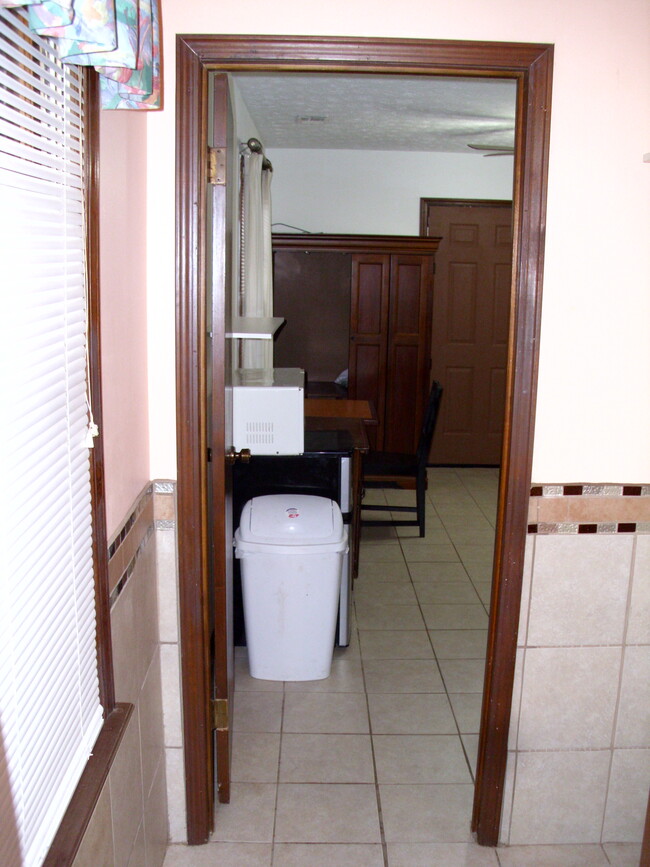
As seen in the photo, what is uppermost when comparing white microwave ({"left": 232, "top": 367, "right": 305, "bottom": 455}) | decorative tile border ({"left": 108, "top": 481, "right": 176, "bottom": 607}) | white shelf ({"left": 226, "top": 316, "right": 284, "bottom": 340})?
white shelf ({"left": 226, "top": 316, "right": 284, "bottom": 340})

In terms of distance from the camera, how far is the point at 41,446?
121 cm

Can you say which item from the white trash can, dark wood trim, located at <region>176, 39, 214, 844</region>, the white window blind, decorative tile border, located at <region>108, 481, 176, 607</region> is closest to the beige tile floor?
the white trash can

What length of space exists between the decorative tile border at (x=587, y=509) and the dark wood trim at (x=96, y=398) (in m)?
1.12

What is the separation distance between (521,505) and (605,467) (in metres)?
0.25

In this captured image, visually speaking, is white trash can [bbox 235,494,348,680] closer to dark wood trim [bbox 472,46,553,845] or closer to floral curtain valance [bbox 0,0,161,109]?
dark wood trim [bbox 472,46,553,845]

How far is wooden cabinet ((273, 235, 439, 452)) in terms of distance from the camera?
5430mm

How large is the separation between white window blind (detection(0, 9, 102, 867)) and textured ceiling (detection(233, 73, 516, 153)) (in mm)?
2315

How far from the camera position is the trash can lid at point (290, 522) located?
9.63 ft

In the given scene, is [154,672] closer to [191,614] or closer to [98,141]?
[191,614]

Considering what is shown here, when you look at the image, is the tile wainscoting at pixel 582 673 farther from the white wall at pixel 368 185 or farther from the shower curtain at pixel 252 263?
the white wall at pixel 368 185

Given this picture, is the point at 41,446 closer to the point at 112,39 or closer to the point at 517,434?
the point at 112,39

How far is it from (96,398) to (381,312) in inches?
165

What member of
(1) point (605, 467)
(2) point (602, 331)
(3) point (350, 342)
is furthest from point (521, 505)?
(3) point (350, 342)

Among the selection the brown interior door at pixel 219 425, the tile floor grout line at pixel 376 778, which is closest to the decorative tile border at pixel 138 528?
the brown interior door at pixel 219 425
